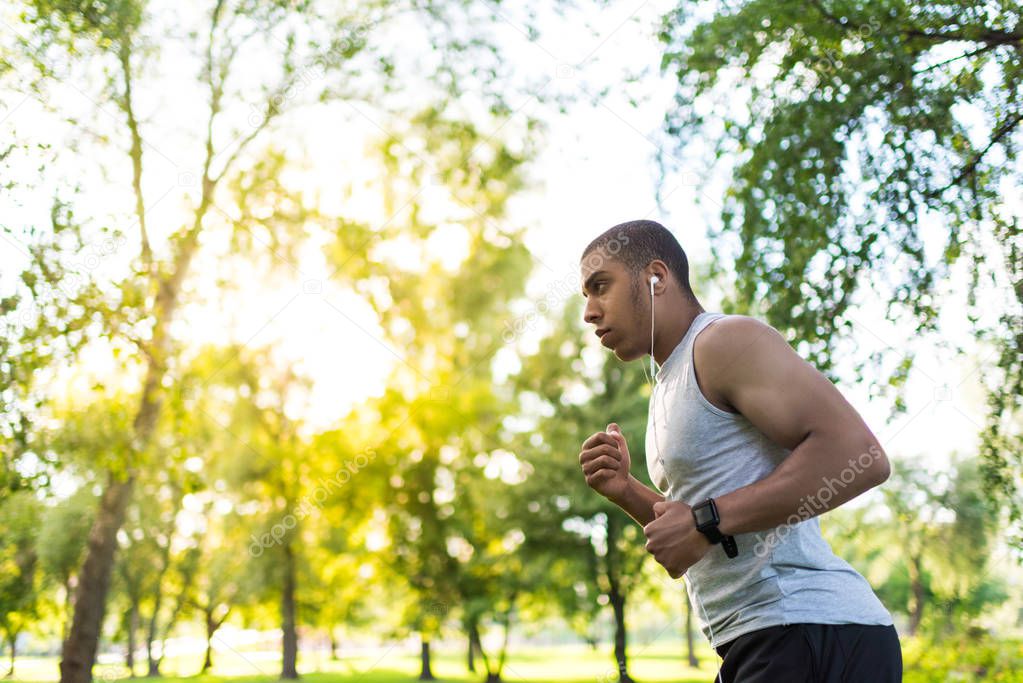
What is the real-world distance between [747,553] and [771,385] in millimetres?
433

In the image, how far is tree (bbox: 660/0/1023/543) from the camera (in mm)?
5363

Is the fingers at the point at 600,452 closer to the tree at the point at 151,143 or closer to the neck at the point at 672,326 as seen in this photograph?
the neck at the point at 672,326

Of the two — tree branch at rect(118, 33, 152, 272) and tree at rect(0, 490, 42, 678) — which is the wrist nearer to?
tree branch at rect(118, 33, 152, 272)

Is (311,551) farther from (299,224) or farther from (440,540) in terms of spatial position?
(299,224)

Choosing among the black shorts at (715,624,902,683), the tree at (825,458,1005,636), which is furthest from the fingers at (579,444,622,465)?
the tree at (825,458,1005,636)

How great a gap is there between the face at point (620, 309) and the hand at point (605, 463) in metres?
0.24

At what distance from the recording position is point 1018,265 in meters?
5.58

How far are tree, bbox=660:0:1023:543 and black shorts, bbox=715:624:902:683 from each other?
4.34m

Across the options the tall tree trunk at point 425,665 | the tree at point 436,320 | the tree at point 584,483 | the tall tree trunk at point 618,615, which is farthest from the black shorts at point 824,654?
the tall tree trunk at point 425,665

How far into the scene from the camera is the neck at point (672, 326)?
2.18 m

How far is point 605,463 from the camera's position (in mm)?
2305

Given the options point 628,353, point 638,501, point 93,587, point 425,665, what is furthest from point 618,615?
point 628,353

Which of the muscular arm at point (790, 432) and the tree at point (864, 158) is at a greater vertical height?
the tree at point (864, 158)

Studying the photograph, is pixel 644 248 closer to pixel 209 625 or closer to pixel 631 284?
pixel 631 284
